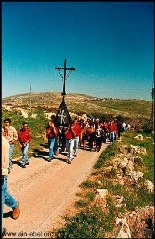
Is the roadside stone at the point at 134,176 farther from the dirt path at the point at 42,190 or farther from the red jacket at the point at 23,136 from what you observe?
the red jacket at the point at 23,136

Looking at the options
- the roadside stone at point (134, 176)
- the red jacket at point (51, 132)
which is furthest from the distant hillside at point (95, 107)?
the roadside stone at point (134, 176)

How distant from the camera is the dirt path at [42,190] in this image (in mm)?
6641

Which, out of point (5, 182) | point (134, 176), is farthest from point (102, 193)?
point (5, 182)

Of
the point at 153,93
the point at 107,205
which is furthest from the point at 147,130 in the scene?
the point at 107,205

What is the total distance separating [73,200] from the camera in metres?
8.41

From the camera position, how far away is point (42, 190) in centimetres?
918

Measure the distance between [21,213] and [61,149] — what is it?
910cm

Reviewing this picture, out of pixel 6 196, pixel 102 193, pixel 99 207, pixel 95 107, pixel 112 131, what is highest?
pixel 95 107

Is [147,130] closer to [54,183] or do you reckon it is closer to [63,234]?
[54,183]

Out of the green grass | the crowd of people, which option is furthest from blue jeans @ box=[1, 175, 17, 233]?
the green grass

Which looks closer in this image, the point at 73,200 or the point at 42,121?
the point at 73,200

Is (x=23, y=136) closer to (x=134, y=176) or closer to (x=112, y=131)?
(x=134, y=176)

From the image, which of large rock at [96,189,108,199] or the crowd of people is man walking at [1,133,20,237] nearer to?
the crowd of people

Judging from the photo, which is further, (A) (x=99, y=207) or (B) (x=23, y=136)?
(B) (x=23, y=136)
